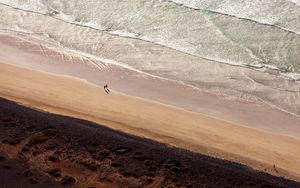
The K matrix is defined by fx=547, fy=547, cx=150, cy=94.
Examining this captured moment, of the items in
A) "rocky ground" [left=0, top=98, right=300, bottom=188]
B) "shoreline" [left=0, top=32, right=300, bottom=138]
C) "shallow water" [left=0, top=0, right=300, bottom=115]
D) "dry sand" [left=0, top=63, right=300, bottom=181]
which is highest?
"shallow water" [left=0, top=0, right=300, bottom=115]

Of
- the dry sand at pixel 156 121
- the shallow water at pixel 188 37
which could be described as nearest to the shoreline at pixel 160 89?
the shallow water at pixel 188 37

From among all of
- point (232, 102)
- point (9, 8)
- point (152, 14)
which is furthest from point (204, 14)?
point (9, 8)

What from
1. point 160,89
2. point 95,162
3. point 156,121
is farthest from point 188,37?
point 95,162

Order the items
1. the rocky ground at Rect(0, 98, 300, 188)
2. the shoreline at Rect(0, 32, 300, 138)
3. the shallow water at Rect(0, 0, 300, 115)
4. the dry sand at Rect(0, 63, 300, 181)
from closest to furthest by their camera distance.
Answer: the rocky ground at Rect(0, 98, 300, 188)
the dry sand at Rect(0, 63, 300, 181)
the shoreline at Rect(0, 32, 300, 138)
the shallow water at Rect(0, 0, 300, 115)

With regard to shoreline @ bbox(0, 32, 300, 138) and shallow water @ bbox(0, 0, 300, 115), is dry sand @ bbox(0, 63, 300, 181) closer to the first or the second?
shoreline @ bbox(0, 32, 300, 138)

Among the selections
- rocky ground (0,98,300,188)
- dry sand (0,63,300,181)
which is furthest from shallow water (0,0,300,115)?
rocky ground (0,98,300,188)

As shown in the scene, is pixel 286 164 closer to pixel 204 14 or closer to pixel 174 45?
pixel 174 45

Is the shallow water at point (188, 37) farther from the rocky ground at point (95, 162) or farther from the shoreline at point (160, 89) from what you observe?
the rocky ground at point (95, 162)

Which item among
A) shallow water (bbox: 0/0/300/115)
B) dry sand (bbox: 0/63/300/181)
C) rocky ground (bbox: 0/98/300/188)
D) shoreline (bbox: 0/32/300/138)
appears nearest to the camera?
rocky ground (bbox: 0/98/300/188)

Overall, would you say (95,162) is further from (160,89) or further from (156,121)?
(160,89)
